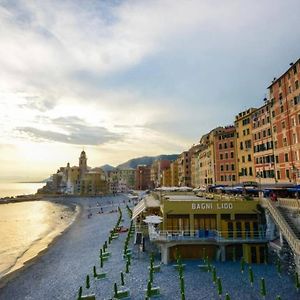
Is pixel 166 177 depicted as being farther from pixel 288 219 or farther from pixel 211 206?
pixel 288 219

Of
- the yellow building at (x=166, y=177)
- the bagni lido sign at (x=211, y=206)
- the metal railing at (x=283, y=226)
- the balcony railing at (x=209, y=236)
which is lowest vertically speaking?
the balcony railing at (x=209, y=236)

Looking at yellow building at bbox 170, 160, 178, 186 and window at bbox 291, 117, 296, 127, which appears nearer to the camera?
window at bbox 291, 117, 296, 127

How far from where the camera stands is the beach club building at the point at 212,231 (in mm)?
34594

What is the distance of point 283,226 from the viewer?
29.0 m

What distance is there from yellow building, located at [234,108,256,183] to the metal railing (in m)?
28.3

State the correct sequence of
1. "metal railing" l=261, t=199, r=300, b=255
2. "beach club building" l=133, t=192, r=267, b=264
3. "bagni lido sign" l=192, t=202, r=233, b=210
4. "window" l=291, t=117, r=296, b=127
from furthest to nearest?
"window" l=291, t=117, r=296, b=127
"bagni lido sign" l=192, t=202, r=233, b=210
"beach club building" l=133, t=192, r=267, b=264
"metal railing" l=261, t=199, r=300, b=255

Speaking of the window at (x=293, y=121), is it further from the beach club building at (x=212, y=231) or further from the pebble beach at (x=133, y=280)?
the pebble beach at (x=133, y=280)

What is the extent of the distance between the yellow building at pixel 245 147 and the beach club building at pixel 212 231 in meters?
25.9

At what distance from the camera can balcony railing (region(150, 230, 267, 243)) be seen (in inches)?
1352

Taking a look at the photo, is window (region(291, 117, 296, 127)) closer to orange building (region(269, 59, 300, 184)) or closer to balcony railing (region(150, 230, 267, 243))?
orange building (region(269, 59, 300, 184))

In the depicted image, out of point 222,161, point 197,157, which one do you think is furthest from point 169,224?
point 197,157

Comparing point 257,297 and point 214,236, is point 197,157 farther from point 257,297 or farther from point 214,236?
point 257,297

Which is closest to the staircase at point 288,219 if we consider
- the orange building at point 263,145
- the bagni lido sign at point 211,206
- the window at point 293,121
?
the bagni lido sign at point 211,206

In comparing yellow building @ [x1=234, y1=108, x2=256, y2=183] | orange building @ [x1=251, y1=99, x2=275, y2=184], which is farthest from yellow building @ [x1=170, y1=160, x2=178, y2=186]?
orange building @ [x1=251, y1=99, x2=275, y2=184]
